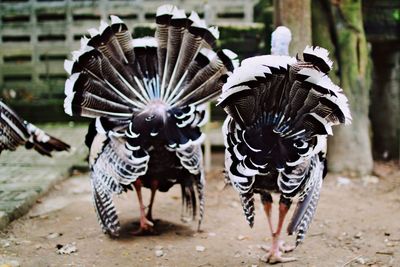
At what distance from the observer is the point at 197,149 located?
543 cm

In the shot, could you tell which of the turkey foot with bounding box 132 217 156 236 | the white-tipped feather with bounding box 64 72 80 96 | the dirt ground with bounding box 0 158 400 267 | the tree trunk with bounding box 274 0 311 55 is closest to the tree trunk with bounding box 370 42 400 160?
the dirt ground with bounding box 0 158 400 267

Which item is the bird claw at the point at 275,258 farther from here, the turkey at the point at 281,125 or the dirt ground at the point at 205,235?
the turkey at the point at 281,125

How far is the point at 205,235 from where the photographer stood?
222 inches

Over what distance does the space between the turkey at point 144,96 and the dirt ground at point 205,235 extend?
0.34m

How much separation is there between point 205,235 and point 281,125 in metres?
1.65

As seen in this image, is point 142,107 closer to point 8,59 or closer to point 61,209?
point 61,209

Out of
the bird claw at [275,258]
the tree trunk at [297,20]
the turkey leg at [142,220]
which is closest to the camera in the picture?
the bird claw at [275,258]

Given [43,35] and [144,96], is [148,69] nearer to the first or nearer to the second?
[144,96]

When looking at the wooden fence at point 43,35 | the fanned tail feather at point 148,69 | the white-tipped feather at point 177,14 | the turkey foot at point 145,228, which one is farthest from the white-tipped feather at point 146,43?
the wooden fence at point 43,35

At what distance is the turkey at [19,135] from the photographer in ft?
19.0

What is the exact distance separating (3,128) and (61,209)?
1.24 metres

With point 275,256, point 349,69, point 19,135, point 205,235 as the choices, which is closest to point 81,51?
point 19,135

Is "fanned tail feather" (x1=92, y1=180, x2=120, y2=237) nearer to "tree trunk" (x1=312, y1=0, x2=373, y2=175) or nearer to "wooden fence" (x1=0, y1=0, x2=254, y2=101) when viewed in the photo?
"tree trunk" (x1=312, y1=0, x2=373, y2=175)

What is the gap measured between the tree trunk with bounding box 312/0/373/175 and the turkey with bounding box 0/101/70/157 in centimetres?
357
